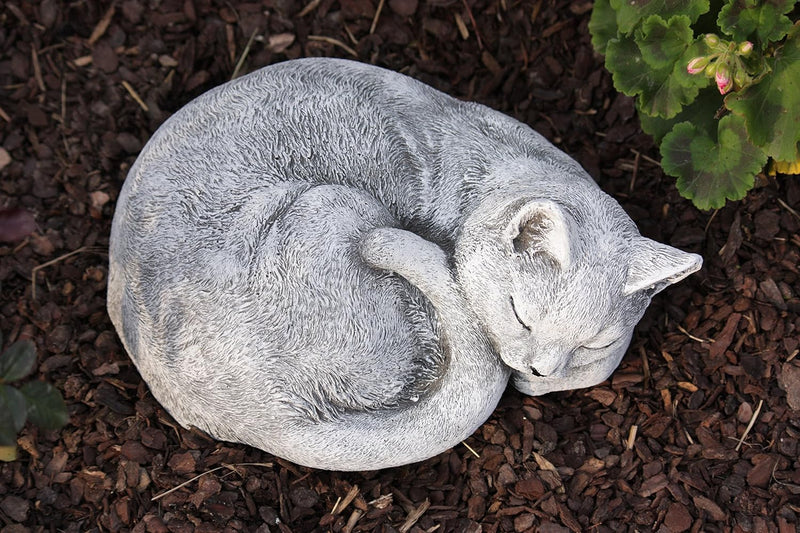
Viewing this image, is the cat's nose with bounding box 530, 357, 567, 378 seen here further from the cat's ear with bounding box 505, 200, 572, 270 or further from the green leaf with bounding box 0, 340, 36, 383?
the green leaf with bounding box 0, 340, 36, 383

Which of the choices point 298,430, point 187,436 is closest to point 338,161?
point 298,430

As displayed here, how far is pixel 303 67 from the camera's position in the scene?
255 cm

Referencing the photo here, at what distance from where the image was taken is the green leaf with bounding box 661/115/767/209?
2490 mm

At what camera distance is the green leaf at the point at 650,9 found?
238 centimetres

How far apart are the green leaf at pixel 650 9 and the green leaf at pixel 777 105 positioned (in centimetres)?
25

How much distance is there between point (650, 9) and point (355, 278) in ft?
3.75

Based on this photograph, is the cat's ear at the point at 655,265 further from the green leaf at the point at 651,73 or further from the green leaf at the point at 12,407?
the green leaf at the point at 12,407

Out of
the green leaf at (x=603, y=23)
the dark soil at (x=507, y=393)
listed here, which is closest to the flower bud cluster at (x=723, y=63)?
the green leaf at (x=603, y=23)

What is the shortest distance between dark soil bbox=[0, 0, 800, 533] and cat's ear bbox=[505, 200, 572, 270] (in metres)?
0.83

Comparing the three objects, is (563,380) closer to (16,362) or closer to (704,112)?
(704,112)

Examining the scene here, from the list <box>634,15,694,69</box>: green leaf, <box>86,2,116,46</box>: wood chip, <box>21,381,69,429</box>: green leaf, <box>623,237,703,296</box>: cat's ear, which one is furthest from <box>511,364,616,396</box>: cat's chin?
<box>86,2,116,46</box>: wood chip

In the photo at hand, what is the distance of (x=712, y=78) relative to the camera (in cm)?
247

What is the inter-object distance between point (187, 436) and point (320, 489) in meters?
0.45

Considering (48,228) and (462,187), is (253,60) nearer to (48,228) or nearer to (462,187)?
(48,228)
